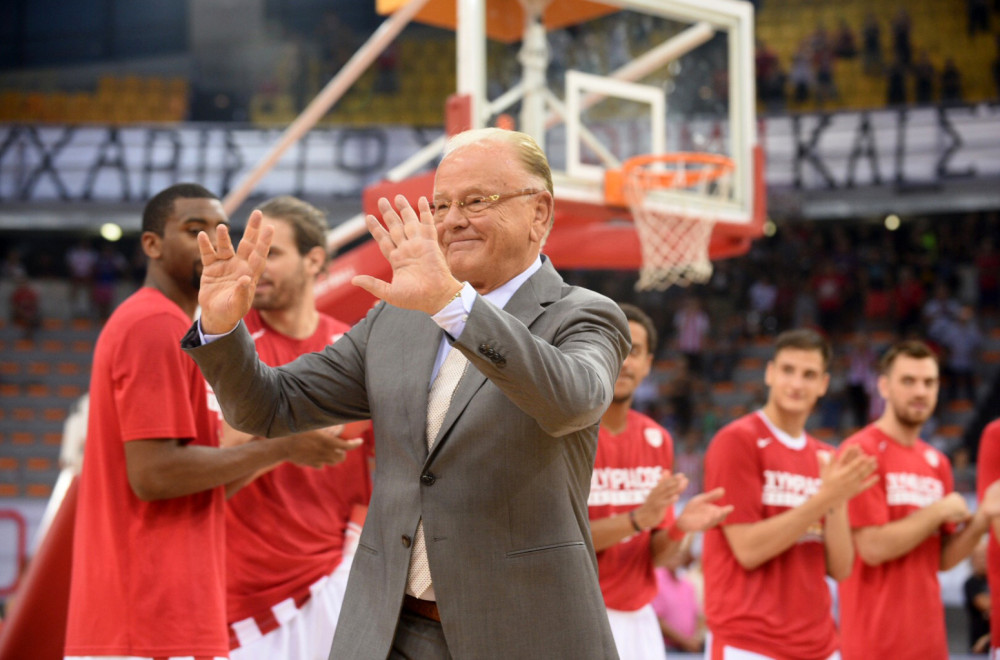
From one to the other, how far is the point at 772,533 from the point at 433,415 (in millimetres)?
2717

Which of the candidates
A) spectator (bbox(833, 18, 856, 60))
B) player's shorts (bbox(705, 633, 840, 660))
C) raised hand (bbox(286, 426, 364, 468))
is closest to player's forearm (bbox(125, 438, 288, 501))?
raised hand (bbox(286, 426, 364, 468))

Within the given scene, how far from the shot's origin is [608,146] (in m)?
7.25

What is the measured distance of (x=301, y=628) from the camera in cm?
425

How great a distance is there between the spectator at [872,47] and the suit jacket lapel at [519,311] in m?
18.8

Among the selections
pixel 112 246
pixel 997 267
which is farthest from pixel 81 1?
pixel 997 267

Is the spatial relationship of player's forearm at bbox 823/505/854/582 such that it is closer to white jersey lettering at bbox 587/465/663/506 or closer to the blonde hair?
white jersey lettering at bbox 587/465/663/506

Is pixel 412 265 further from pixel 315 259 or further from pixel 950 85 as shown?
pixel 950 85

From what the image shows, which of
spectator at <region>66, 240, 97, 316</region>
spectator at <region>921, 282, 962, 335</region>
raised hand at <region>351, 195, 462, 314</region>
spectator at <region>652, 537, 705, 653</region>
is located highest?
spectator at <region>66, 240, 97, 316</region>

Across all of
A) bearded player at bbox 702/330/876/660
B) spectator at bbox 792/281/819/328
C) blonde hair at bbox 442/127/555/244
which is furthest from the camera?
spectator at bbox 792/281/819/328

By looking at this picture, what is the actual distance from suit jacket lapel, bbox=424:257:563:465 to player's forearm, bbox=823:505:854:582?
2.82m

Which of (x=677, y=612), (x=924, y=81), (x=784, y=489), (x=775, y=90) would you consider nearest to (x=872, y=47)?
(x=924, y=81)

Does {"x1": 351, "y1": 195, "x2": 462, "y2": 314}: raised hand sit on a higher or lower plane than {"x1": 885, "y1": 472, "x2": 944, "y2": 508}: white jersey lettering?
higher

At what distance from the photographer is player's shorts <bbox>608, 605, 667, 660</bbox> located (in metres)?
4.78

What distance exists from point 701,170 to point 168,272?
4547mm
